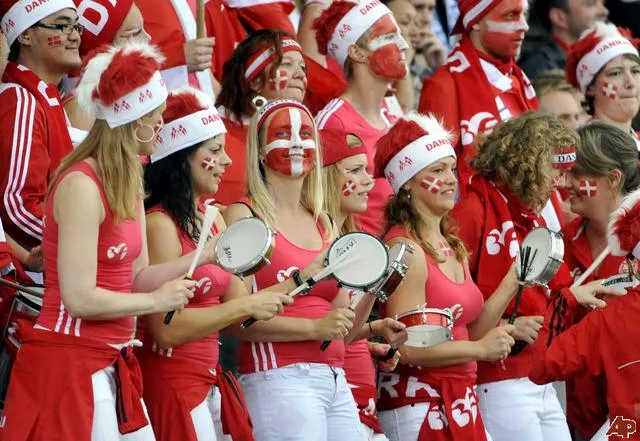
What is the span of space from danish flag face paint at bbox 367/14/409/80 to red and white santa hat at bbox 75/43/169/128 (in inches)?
101

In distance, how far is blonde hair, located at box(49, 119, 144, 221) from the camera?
5270 millimetres

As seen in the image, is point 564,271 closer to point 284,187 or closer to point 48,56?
point 284,187

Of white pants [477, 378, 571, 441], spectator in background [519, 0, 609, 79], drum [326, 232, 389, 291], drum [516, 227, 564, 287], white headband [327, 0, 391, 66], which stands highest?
white headband [327, 0, 391, 66]

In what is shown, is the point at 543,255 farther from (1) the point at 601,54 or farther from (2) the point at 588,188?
(1) the point at 601,54

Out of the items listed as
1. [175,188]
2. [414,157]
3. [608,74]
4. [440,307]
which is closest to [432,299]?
[440,307]

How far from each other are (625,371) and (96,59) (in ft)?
8.34

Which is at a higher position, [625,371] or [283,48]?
[283,48]

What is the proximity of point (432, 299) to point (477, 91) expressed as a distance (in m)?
2.12

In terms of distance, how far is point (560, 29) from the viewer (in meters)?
11.2

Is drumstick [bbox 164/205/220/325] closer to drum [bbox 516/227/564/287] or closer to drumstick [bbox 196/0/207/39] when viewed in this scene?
drum [bbox 516/227/564/287]

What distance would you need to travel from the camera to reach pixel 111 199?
17.3 feet

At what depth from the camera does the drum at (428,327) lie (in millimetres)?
6289

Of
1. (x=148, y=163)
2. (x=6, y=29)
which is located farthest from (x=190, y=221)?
(x=6, y=29)

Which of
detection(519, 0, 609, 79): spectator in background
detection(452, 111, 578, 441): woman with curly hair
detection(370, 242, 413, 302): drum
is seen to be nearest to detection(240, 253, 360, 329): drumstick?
detection(370, 242, 413, 302): drum
